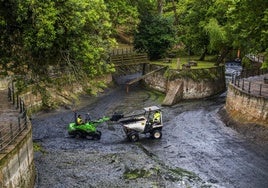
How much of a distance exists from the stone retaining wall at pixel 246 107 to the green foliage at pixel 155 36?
16.7 m

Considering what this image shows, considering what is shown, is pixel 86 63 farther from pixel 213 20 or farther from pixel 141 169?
pixel 213 20

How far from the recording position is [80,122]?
26078mm

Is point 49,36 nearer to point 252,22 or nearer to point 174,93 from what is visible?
point 252,22

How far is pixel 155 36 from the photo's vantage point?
4672 cm

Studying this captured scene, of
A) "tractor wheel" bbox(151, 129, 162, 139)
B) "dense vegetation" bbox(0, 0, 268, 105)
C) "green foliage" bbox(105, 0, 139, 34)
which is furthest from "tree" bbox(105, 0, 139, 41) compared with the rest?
"tractor wheel" bbox(151, 129, 162, 139)

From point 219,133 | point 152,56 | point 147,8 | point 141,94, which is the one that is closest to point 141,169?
point 219,133

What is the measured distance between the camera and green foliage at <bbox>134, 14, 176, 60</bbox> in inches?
1837

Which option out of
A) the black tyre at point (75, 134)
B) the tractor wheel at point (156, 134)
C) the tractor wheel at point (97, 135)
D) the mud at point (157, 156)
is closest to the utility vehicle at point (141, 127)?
the tractor wheel at point (156, 134)

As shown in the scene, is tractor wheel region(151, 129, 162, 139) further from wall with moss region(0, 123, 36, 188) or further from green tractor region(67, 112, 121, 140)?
wall with moss region(0, 123, 36, 188)

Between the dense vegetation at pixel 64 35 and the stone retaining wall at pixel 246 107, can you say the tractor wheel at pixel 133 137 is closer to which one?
the dense vegetation at pixel 64 35

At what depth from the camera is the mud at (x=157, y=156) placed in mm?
19891

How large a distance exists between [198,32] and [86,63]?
84.2 ft

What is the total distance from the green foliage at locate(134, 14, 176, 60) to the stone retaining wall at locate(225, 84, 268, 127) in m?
16.7

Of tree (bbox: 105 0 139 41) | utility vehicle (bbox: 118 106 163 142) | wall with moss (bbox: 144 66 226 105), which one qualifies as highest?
tree (bbox: 105 0 139 41)
